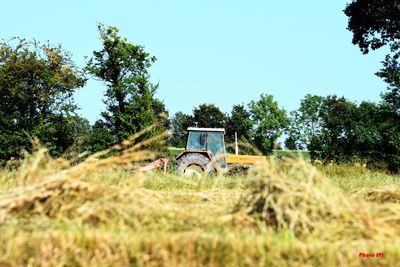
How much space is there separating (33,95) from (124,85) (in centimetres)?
808

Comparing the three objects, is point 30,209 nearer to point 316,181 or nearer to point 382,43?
point 316,181

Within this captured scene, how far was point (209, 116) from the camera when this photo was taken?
274 ft

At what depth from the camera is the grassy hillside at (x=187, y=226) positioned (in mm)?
1874

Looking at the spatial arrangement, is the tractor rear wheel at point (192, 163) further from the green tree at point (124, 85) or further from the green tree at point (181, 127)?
the green tree at point (181, 127)

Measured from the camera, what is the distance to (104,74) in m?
47.3

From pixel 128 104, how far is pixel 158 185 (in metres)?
42.6

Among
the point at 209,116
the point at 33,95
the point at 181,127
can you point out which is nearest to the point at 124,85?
the point at 33,95

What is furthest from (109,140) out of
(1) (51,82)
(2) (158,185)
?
(2) (158,185)

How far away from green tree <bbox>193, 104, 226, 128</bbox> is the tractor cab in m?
63.2

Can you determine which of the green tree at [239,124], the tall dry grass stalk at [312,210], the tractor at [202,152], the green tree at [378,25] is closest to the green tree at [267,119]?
the green tree at [239,124]

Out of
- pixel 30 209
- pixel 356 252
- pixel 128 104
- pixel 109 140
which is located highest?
pixel 128 104

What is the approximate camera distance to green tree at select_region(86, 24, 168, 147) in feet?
149

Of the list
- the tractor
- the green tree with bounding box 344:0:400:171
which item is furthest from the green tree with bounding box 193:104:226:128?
the tractor

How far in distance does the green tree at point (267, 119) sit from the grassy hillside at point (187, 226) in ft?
265
